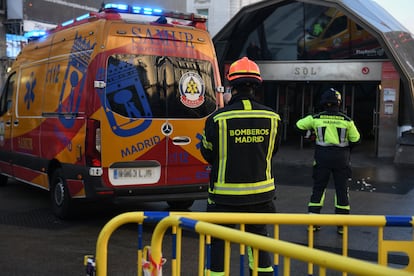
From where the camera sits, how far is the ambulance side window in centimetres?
844

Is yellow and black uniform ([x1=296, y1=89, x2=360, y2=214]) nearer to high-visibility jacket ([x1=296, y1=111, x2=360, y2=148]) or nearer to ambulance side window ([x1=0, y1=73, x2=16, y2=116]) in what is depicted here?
high-visibility jacket ([x1=296, y1=111, x2=360, y2=148])

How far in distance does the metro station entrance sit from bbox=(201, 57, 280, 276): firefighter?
48.8 ft

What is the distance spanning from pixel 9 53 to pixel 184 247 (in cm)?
2445

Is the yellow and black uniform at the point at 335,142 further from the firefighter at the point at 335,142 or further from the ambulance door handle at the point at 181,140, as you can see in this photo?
the ambulance door handle at the point at 181,140

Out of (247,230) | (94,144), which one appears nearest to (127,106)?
Result: (94,144)

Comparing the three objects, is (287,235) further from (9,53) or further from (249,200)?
(9,53)

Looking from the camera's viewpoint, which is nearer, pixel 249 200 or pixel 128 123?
pixel 249 200

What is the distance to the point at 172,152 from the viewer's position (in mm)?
6293

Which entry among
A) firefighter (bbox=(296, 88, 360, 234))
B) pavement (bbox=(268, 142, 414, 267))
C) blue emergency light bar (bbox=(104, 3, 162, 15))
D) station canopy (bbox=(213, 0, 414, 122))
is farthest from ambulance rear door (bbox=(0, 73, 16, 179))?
station canopy (bbox=(213, 0, 414, 122))

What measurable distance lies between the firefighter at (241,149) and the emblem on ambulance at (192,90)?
279cm

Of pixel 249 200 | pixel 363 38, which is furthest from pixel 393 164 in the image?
pixel 249 200

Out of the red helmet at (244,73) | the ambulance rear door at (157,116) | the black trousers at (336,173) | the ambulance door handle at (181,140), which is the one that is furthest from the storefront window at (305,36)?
the red helmet at (244,73)

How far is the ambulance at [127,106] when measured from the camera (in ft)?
19.4

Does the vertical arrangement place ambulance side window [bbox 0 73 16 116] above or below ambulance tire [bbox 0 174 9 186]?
above
